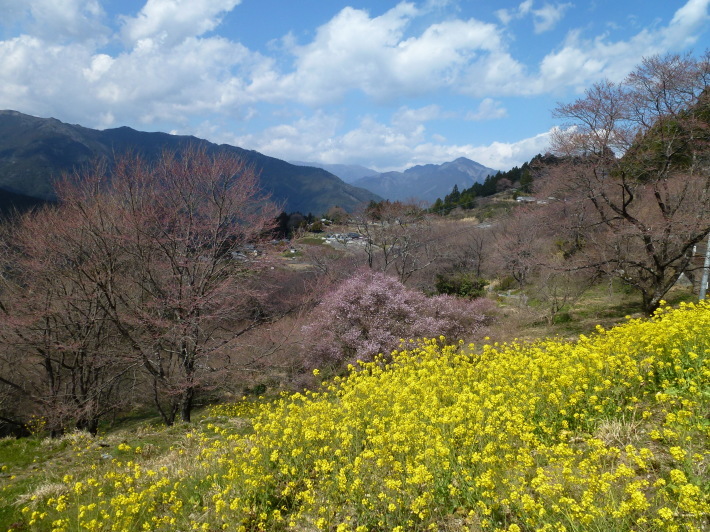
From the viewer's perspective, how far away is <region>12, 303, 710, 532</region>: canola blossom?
296cm

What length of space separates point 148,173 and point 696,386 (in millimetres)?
14117

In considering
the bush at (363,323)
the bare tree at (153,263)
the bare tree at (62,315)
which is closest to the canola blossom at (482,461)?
the bare tree at (153,263)

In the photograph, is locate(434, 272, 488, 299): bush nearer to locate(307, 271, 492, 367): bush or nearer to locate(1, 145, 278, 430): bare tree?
locate(307, 271, 492, 367): bush

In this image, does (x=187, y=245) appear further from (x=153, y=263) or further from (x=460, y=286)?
(x=460, y=286)

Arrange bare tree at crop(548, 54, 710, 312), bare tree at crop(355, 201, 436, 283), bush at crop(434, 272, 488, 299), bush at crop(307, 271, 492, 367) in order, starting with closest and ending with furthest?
bare tree at crop(548, 54, 710, 312), bush at crop(307, 271, 492, 367), bare tree at crop(355, 201, 436, 283), bush at crop(434, 272, 488, 299)

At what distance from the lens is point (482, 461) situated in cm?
357

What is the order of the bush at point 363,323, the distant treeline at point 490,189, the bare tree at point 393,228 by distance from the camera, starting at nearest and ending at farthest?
the bush at point 363,323, the bare tree at point 393,228, the distant treeline at point 490,189

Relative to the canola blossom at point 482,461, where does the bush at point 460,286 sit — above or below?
below

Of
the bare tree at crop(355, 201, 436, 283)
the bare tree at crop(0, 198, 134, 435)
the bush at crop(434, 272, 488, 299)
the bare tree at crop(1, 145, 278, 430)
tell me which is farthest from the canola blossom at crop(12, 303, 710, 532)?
the bush at crop(434, 272, 488, 299)

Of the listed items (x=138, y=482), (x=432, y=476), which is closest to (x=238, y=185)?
(x=138, y=482)

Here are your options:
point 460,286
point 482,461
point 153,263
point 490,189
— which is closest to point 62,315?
point 153,263

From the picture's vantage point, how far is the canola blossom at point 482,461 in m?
2.96

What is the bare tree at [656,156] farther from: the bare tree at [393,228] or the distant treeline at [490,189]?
the distant treeline at [490,189]

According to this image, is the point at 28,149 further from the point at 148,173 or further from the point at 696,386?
the point at 696,386
